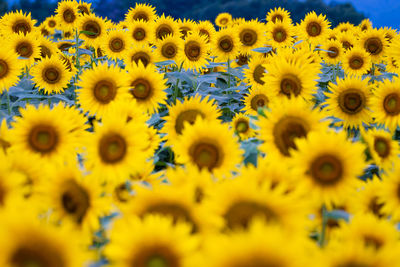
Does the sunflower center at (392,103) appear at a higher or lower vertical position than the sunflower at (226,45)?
lower

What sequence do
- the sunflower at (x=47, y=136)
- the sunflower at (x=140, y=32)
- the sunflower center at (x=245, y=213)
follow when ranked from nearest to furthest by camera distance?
the sunflower center at (x=245, y=213)
the sunflower at (x=47, y=136)
the sunflower at (x=140, y=32)

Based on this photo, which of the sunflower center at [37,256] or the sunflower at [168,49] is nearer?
the sunflower center at [37,256]

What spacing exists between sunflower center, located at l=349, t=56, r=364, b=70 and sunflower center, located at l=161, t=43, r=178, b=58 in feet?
8.85

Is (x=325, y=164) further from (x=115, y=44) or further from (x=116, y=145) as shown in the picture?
(x=115, y=44)

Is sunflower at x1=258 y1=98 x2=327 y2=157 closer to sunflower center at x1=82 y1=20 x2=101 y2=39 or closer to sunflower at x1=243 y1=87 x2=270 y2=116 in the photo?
sunflower at x1=243 y1=87 x2=270 y2=116

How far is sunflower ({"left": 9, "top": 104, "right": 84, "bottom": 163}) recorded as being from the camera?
8.27ft

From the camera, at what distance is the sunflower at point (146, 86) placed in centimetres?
397

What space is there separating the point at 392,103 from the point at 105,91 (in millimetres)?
2511

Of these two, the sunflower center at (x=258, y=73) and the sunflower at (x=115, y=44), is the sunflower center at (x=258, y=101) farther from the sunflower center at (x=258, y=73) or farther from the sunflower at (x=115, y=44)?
the sunflower at (x=115, y=44)

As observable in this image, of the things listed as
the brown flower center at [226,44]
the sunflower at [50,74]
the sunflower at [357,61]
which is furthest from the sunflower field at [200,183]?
the sunflower at [357,61]

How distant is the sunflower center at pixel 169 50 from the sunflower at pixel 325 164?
4018 mm

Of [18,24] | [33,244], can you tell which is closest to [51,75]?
[18,24]

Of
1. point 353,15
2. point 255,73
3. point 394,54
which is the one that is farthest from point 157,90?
point 353,15

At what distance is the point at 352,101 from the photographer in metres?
3.83
